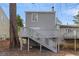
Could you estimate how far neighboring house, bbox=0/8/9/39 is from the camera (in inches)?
379

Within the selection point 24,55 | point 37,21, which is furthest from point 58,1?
point 24,55

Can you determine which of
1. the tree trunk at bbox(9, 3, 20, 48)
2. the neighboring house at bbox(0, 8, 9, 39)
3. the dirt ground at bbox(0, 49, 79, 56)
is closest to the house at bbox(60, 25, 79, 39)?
the dirt ground at bbox(0, 49, 79, 56)

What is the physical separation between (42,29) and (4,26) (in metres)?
1.36

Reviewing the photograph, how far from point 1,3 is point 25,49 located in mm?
1838

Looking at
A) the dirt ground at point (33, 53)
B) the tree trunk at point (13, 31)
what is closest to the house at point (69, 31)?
the dirt ground at point (33, 53)

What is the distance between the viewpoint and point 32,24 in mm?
9742

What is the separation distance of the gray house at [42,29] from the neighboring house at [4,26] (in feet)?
1.73

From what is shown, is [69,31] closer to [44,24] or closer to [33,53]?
[44,24]

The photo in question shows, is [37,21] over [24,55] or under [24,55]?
over

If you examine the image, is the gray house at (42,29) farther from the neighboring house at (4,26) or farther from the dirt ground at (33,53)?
the neighboring house at (4,26)

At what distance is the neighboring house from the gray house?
0.53 m

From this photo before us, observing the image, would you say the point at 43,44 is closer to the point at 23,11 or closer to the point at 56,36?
the point at 56,36

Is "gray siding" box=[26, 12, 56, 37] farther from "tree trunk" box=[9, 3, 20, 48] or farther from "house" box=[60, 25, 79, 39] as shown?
"tree trunk" box=[9, 3, 20, 48]

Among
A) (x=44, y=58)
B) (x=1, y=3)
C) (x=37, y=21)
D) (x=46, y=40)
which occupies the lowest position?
(x=44, y=58)
